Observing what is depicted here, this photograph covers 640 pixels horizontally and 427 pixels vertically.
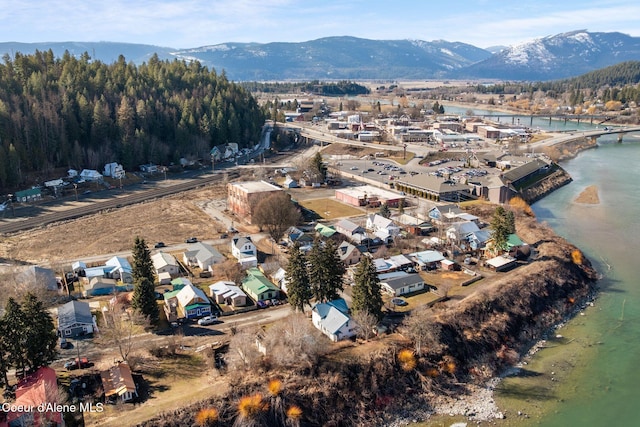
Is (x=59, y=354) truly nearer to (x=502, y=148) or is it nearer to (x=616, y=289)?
(x=616, y=289)

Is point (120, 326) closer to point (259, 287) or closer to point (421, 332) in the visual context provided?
point (259, 287)

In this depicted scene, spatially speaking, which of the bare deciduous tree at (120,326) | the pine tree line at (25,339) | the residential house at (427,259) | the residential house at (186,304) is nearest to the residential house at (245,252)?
the residential house at (186,304)

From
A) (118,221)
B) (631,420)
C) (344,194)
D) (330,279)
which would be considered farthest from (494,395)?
(118,221)

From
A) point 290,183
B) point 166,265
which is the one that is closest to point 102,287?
point 166,265

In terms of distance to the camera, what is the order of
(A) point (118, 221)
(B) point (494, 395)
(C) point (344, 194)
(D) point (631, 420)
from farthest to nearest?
(C) point (344, 194) → (A) point (118, 221) → (B) point (494, 395) → (D) point (631, 420)

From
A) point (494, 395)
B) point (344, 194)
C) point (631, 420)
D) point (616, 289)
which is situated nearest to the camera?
point (631, 420)

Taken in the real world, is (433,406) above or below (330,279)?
below

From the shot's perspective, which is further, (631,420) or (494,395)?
(494,395)

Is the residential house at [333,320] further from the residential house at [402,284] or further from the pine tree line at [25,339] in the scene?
the pine tree line at [25,339]
